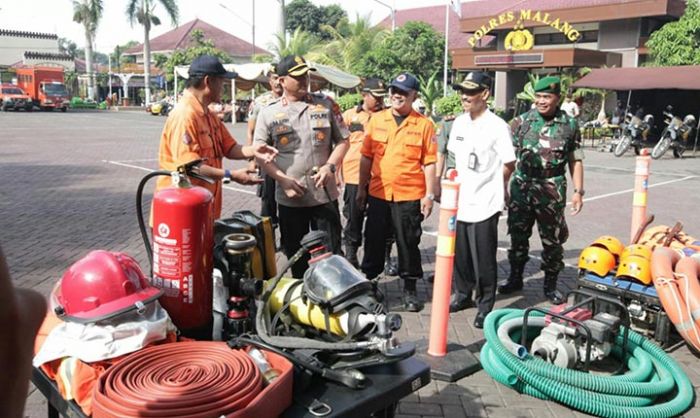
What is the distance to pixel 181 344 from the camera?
2.66m

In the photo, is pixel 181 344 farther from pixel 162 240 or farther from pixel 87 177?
pixel 87 177

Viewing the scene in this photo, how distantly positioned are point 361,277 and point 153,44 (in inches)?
3032

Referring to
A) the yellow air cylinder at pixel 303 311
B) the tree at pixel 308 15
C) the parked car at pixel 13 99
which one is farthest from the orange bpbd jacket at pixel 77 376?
the tree at pixel 308 15

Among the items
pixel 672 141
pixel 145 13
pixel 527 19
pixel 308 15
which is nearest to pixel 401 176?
pixel 672 141

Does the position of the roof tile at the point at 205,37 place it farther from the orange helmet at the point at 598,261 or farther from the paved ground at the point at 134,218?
the orange helmet at the point at 598,261

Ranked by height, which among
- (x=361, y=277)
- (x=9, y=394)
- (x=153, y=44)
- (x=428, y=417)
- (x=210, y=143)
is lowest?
(x=428, y=417)

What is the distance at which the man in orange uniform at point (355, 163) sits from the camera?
618cm

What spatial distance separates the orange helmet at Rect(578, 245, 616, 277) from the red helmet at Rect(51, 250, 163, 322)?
11.1 ft

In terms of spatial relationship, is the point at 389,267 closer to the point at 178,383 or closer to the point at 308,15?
the point at 178,383

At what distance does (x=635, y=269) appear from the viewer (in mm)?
4566

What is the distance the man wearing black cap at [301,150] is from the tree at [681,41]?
80.3ft

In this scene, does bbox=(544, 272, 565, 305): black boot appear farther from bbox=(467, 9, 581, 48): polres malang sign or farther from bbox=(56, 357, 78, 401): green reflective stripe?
bbox=(467, 9, 581, 48): polres malang sign

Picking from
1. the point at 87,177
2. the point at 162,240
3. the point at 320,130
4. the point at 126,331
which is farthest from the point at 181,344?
the point at 87,177

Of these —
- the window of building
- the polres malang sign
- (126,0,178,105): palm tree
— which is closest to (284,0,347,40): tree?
(126,0,178,105): palm tree
